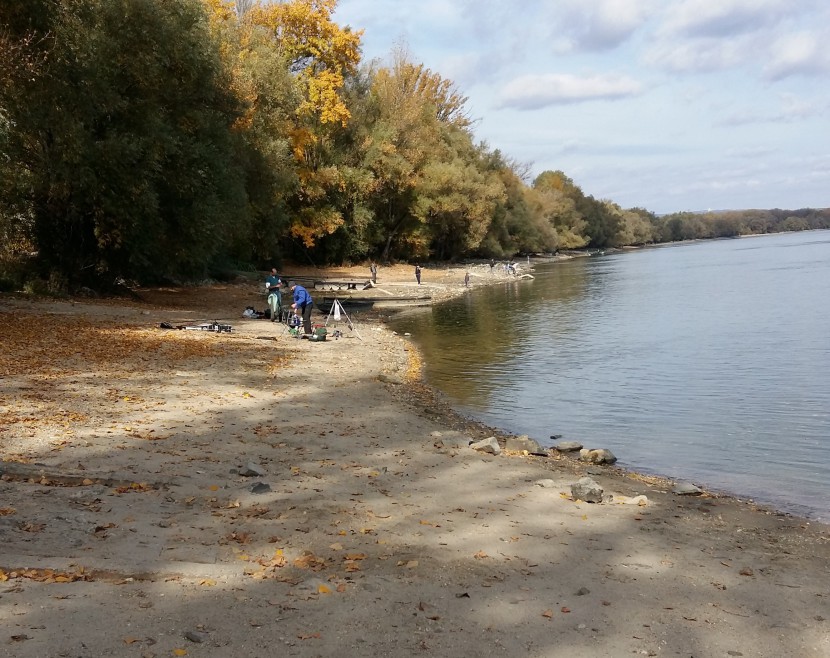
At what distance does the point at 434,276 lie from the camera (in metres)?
70.0

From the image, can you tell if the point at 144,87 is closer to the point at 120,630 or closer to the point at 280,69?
the point at 280,69

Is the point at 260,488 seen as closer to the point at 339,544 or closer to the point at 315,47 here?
the point at 339,544

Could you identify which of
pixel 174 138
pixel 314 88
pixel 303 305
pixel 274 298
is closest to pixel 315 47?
pixel 314 88

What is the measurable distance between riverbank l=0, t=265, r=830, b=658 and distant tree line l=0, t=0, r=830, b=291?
1307 centimetres

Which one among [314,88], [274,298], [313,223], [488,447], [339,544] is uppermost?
[314,88]

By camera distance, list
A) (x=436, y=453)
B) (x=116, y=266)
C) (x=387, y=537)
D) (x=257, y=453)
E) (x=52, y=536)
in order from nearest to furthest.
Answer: (x=52, y=536), (x=387, y=537), (x=257, y=453), (x=436, y=453), (x=116, y=266)

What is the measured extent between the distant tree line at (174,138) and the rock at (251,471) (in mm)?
15379

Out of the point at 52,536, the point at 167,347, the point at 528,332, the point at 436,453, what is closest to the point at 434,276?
the point at 528,332

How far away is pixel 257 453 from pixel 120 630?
559 centimetres

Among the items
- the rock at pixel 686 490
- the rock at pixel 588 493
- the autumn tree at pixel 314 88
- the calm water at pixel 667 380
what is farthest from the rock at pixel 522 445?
the autumn tree at pixel 314 88

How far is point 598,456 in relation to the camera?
13.2 meters

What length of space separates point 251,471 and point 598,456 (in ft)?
21.2

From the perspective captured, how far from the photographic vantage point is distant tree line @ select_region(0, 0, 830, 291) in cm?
2438

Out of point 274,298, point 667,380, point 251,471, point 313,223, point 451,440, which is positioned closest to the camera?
point 251,471
